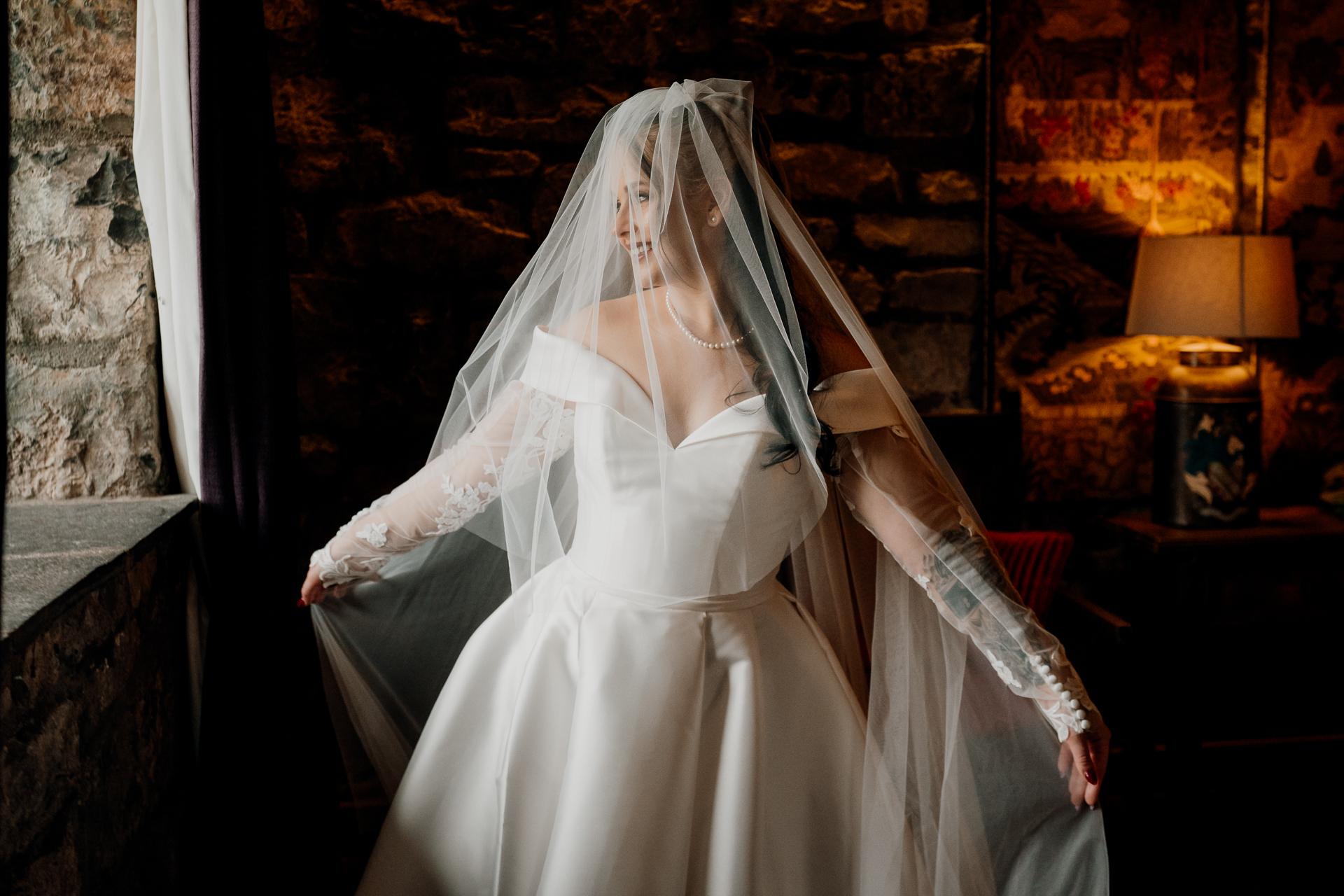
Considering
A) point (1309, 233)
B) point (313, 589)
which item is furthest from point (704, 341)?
point (1309, 233)

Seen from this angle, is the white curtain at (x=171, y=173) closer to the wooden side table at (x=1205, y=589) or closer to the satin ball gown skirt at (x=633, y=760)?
the satin ball gown skirt at (x=633, y=760)

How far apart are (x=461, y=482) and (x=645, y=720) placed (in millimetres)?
480

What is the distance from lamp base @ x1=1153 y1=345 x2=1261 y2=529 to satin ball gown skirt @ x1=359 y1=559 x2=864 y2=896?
1.43 m

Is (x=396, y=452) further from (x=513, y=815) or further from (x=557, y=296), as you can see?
(x=513, y=815)

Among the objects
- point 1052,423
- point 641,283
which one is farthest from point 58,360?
point 1052,423

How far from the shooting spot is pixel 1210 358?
241 cm

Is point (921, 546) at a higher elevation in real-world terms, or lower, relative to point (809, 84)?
lower

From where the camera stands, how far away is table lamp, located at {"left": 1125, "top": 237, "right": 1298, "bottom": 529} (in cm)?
231

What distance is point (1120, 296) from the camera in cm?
259

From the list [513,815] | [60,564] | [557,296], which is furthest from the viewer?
[557,296]

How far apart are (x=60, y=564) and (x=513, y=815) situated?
705mm

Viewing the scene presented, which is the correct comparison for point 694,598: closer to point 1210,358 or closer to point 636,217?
point 636,217

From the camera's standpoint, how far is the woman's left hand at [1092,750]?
1331 mm

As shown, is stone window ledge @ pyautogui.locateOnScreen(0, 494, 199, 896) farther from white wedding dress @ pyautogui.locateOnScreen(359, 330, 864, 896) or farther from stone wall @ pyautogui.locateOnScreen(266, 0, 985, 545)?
stone wall @ pyautogui.locateOnScreen(266, 0, 985, 545)
